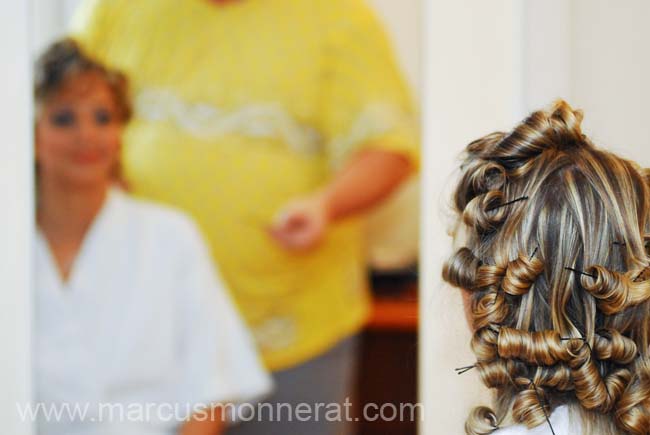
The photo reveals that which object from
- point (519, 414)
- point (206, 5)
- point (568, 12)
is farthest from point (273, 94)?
point (519, 414)

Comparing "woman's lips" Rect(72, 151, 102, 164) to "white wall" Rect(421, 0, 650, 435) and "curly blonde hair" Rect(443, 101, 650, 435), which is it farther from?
"curly blonde hair" Rect(443, 101, 650, 435)

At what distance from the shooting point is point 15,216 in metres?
1.33

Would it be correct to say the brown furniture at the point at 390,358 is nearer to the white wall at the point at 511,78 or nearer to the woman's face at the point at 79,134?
the white wall at the point at 511,78

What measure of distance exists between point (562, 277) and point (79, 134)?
82 cm

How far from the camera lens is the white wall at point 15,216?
51.9 inches

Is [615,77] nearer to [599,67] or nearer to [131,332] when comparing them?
[599,67]

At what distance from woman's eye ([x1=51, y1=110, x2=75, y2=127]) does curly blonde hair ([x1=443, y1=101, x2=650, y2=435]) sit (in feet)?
2.35

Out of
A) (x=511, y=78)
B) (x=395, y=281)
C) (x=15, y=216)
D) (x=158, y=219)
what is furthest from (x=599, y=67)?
(x=15, y=216)

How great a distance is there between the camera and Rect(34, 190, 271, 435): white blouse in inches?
51.8

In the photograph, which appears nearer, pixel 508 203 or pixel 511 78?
pixel 508 203

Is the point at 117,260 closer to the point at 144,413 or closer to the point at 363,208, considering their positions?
the point at 144,413

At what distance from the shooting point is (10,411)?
1336mm

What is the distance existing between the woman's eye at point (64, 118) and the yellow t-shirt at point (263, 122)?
0.32 ft

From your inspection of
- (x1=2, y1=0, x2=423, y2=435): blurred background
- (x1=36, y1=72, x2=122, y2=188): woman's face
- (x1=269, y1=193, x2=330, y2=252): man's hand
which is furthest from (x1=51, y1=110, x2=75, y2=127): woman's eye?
(x1=2, y1=0, x2=423, y2=435): blurred background
